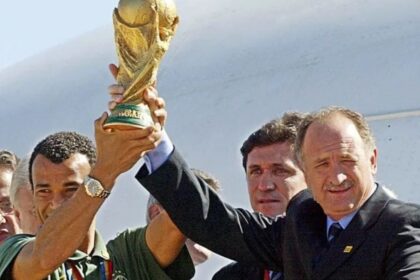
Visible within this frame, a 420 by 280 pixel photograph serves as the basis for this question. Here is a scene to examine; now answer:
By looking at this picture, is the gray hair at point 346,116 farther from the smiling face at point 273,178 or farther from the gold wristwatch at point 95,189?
the smiling face at point 273,178

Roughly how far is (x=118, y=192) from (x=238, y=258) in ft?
22.4

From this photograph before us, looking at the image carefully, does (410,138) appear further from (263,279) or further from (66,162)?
(66,162)

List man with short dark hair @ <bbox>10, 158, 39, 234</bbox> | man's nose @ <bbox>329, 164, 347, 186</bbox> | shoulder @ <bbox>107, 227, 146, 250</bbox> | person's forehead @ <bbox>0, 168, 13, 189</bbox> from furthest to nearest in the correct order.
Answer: person's forehead @ <bbox>0, 168, 13, 189</bbox> < man with short dark hair @ <bbox>10, 158, 39, 234</bbox> < shoulder @ <bbox>107, 227, 146, 250</bbox> < man's nose @ <bbox>329, 164, 347, 186</bbox>

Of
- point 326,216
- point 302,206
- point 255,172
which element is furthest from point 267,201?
point 326,216

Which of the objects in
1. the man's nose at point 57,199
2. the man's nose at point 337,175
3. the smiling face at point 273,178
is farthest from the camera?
the smiling face at point 273,178

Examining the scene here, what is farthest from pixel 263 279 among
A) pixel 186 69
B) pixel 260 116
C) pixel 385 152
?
pixel 186 69

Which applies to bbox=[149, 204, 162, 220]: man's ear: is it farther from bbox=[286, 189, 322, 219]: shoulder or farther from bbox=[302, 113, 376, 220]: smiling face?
bbox=[302, 113, 376, 220]: smiling face

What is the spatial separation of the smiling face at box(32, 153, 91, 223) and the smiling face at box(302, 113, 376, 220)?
102cm

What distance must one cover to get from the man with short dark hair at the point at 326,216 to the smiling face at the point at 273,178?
1028 mm

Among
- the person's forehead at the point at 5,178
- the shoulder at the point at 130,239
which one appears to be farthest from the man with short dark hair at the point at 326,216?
the person's forehead at the point at 5,178

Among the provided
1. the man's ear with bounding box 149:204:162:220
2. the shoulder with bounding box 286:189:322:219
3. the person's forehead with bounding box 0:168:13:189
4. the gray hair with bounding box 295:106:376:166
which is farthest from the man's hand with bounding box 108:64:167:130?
the person's forehead with bounding box 0:168:13:189

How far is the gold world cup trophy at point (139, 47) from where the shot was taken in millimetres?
4562

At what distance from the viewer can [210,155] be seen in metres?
11.4

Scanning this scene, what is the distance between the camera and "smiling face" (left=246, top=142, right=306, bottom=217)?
622cm
